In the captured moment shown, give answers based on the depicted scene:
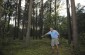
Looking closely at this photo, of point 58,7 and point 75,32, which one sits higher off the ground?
point 58,7

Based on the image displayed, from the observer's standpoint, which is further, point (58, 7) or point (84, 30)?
point (58, 7)

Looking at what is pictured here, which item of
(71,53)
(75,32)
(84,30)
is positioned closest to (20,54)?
(71,53)

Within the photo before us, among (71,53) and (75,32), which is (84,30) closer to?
(75,32)

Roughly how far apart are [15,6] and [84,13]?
2212cm

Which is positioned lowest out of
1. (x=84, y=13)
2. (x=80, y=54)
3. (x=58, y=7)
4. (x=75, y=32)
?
(x=80, y=54)

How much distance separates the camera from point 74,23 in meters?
18.1

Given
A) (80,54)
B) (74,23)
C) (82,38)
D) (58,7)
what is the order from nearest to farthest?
(80,54)
(74,23)
(82,38)
(58,7)

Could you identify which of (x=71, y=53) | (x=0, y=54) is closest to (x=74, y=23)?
(x=71, y=53)

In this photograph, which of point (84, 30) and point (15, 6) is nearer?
point (84, 30)

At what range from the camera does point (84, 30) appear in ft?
97.7

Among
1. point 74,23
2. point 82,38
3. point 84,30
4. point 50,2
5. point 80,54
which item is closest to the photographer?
point 80,54

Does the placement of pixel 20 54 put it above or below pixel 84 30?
below

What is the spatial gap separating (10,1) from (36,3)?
7.39 m

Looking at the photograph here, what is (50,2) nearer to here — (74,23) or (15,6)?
(15,6)
